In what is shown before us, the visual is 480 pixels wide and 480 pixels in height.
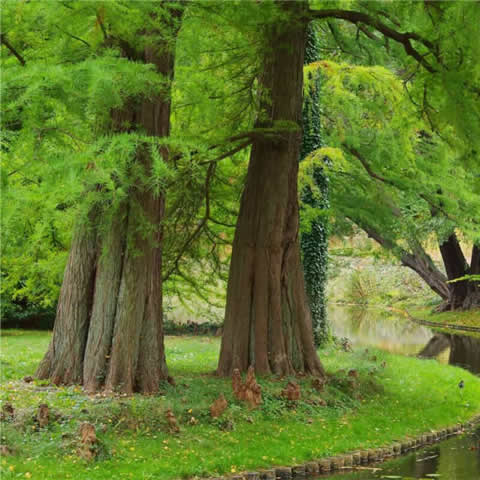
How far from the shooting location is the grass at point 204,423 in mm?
8258

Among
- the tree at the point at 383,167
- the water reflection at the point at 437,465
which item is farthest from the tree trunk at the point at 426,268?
the water reflection at the point at 437,465

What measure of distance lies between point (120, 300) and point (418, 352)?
14.1 metres

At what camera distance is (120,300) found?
35.8 ft

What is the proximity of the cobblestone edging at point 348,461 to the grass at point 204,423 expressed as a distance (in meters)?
0.14

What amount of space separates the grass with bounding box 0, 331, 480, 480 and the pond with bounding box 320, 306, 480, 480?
559 mm

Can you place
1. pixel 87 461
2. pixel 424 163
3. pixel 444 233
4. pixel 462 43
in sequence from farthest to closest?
1. pixel 444 233
2. pixel 424 163
3. pixel 462 43
4. pixel 87 461

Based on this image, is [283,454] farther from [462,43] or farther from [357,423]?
[462,43]

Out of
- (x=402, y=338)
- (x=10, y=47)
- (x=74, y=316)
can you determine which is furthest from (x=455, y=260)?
(x=10, y=47)

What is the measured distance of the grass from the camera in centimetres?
826

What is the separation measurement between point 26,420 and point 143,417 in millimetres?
1366

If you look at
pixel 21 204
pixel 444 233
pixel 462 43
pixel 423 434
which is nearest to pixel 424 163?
pixel 444 233

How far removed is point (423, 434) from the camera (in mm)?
11680

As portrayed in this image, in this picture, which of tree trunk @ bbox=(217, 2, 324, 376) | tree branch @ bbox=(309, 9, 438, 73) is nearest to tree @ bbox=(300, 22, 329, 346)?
tree trunk @ bbox=(217, 2, 324, 376)

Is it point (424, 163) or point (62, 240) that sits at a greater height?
point (424, 163)
